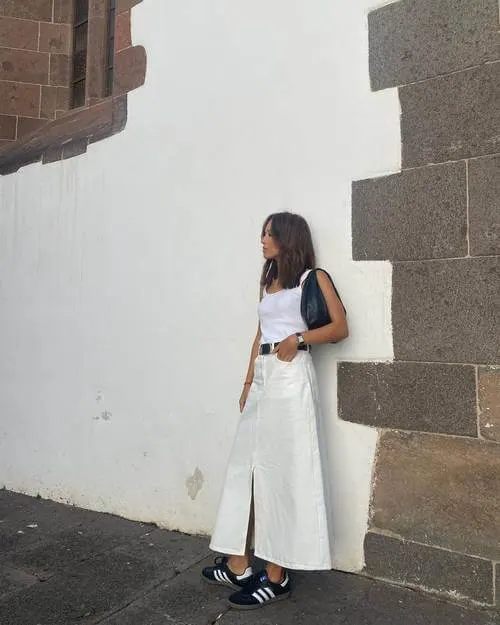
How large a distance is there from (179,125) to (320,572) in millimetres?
2633

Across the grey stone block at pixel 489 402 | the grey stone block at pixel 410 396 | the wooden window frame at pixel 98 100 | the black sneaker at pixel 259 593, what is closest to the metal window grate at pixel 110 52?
the wooden window frame at pixel 98 100

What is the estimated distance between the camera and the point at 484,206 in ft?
8.15

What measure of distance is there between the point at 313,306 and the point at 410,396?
60cm

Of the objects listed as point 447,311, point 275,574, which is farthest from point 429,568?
point 447,311

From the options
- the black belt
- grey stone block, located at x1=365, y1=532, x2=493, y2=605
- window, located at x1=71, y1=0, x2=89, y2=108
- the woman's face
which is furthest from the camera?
window, located at x1=71, y1=0, x2=89, y2=108

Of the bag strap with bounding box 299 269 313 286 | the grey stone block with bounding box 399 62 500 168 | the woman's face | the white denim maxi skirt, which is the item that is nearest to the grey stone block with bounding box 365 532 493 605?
the white denim maxi skirt

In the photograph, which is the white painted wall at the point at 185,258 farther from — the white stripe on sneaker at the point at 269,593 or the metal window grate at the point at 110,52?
the metal window grate at the point at 110,52

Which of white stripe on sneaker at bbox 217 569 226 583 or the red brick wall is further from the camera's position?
the red brick wall

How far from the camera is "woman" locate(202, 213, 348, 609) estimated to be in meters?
2.51

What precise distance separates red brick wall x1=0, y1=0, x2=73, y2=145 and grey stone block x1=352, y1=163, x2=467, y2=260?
378 cm

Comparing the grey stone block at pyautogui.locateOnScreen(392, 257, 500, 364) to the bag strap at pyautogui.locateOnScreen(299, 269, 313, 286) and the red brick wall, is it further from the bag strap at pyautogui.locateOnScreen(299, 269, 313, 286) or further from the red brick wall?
the red brick wall

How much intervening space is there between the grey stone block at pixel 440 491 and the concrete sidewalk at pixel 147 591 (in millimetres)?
274

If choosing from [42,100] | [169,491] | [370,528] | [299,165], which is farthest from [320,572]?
[42,100]

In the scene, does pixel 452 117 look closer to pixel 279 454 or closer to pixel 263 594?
pixel 279 454
